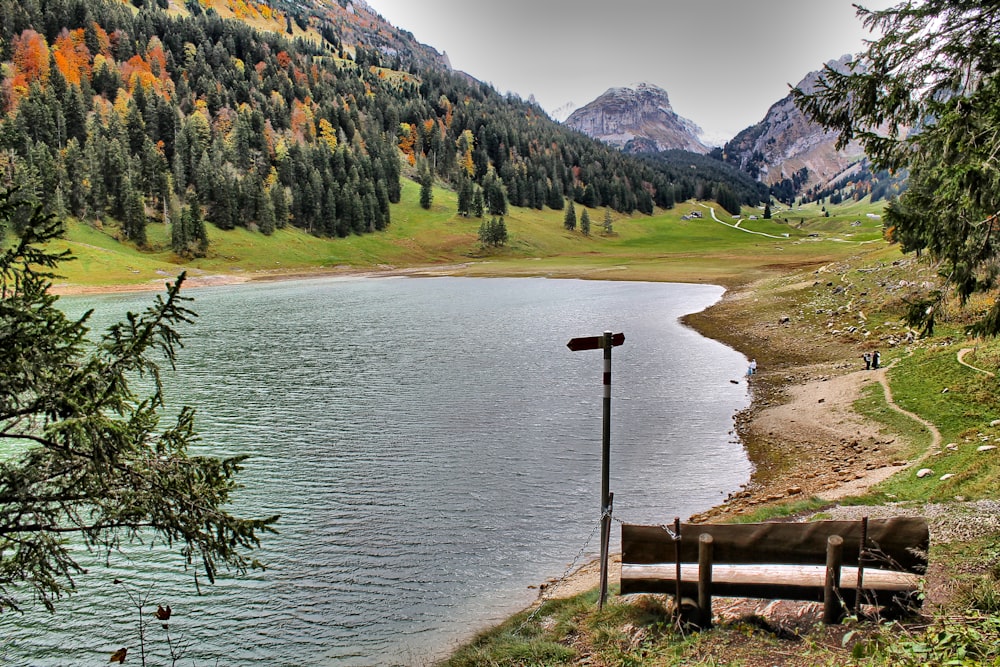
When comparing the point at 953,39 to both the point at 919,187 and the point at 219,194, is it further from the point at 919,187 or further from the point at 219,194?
the point at 219,194

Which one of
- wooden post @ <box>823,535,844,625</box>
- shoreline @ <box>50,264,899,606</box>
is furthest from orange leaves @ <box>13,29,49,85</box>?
wooden post @ <box>823,535,844,625</box>

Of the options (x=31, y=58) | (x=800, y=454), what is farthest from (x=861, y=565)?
(x=31, y=58)

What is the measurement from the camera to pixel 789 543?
10.0 metres

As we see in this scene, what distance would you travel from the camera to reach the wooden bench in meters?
9.22

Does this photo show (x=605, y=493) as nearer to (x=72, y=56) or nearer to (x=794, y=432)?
(x=794, y=432)

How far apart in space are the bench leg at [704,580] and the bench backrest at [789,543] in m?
0.30

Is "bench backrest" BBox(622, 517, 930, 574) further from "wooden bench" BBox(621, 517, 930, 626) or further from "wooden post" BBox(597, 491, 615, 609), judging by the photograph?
→ "wooden post" BBox(597, 491, 615, 609)

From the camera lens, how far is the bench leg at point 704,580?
9.74 metres

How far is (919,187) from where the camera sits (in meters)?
14.5

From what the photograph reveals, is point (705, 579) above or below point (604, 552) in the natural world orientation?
above

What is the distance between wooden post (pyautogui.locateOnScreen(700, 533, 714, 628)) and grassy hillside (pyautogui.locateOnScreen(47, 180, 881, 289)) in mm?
91653

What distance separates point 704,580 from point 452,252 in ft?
482

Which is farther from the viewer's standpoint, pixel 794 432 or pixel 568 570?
pixel 794 432

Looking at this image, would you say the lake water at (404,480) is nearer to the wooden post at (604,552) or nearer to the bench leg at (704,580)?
the wooden post at (604,552)
